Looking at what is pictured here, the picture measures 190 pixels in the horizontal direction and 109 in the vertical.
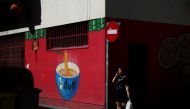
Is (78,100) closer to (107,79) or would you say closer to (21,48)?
(107,79)

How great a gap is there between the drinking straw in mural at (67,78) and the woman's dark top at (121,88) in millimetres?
3055

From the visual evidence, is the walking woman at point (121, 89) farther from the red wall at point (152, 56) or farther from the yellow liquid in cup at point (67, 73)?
the yellow liquid in cup at point (67, 73)

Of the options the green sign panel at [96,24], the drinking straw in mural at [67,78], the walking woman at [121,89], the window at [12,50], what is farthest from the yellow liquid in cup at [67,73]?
the window at [12,50]

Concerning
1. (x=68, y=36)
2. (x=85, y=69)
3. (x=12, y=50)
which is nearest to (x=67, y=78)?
(x=85, y=69)

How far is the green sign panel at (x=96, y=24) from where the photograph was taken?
14844 millimetres

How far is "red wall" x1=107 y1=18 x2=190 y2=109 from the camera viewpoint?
14.8 metres

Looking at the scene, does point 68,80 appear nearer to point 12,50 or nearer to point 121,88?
point 121,88

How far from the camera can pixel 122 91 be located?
1346 centimetres

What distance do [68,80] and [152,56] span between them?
3440 mm

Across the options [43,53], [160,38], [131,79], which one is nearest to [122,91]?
[131,79]

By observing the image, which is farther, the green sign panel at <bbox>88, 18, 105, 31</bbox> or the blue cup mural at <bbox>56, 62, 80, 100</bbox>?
the blue cup mural at <bbox>56, 62, 80, 100</bbox>

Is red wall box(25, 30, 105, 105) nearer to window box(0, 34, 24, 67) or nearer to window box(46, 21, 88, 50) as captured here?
window box(46, 21, 88, 50)

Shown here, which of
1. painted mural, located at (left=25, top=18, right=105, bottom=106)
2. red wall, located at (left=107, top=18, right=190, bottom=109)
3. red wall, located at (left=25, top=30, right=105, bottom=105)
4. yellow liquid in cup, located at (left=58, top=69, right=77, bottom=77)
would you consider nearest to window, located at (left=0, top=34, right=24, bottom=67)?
painted mural, located at (left=25, top=18, right=105, bottom=106)

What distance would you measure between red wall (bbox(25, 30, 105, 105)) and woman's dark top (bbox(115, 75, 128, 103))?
49.5 inches
